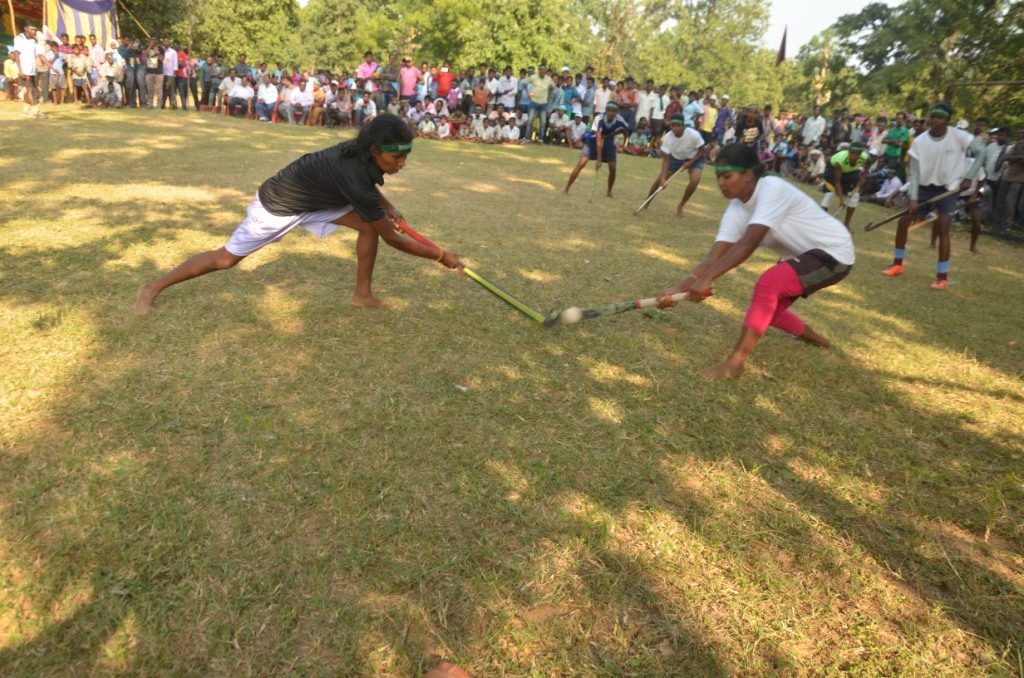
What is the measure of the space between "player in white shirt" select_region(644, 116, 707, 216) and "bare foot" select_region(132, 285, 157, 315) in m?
7.82

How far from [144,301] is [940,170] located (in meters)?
8.60

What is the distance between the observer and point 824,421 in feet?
13.3

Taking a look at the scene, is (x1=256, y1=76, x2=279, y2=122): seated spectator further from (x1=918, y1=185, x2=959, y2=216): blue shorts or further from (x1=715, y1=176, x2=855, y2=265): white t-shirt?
(x1=715, y1=176, x2=855, y2=265): white t-shirt

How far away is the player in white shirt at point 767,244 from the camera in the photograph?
420 centimetres

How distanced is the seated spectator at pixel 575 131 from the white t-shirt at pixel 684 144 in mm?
10189

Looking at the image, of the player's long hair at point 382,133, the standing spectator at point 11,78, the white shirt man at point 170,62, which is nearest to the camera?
the player's long hair at point 382,133

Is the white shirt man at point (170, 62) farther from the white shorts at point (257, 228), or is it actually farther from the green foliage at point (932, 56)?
the green foliage at point (932, 56)

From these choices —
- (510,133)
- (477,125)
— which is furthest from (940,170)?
(477,125)

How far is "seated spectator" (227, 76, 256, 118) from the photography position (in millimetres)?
20250

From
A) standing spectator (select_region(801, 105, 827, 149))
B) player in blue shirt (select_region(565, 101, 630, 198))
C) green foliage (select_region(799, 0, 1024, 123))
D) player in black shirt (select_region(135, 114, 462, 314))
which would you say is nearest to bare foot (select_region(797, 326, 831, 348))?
player in black shirt (select_region(135, 114, 462, 314))

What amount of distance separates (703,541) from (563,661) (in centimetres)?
99

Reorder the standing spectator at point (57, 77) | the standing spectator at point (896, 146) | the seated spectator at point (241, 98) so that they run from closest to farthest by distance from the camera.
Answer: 1. the standing spectator at point (896, 146)
2. the standing spectator at point (57, 77)
3. the seated spectator at point (241, 98)

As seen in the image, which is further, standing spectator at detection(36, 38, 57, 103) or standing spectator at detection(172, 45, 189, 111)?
standing spectator at detection(172, 45, 189, 111)

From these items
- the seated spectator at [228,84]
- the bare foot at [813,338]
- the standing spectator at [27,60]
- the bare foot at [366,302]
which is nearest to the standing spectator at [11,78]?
the standing spectator at [27,60]
